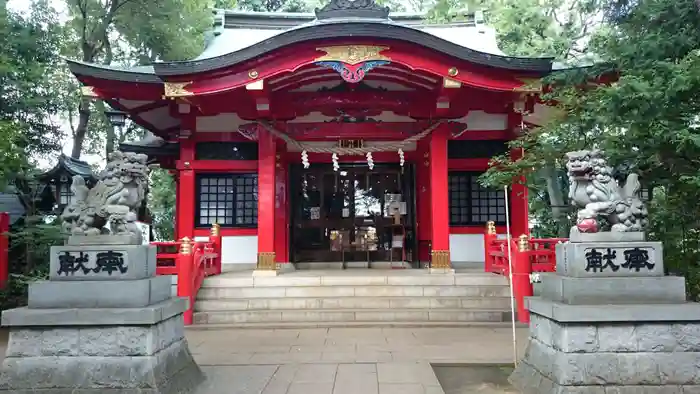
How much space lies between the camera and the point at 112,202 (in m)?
5.12

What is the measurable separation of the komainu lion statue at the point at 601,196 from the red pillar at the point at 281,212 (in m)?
8.56

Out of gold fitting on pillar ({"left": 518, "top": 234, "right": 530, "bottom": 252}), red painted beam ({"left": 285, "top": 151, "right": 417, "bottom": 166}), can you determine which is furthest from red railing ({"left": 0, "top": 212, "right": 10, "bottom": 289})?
gold fitting on pillar ({"left": 518, "top": 234, "right": 530, "bottom": 252})

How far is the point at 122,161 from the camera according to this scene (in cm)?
527

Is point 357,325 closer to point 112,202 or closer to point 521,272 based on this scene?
point 521,272

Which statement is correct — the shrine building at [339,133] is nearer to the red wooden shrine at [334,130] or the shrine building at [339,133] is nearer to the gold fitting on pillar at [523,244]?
the red wooden shrine at [334,130]

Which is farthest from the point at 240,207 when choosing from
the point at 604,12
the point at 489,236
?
the point at 604,12

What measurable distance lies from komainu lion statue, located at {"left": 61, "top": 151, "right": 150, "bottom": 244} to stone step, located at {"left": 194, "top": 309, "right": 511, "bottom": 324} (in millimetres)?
4306

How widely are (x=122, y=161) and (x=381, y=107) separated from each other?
716 centimetres

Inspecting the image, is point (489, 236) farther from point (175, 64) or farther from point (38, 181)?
point (38, 181)

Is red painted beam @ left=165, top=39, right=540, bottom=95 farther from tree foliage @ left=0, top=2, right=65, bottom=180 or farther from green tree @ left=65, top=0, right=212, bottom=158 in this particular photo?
green tree @ left=65, top=0, right=212, bottom=158

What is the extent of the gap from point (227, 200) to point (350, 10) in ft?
18.4

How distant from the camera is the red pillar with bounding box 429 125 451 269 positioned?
10.6 meters

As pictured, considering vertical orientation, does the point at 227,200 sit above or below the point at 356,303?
above

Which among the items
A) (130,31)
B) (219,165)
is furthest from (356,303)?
(130,31)
